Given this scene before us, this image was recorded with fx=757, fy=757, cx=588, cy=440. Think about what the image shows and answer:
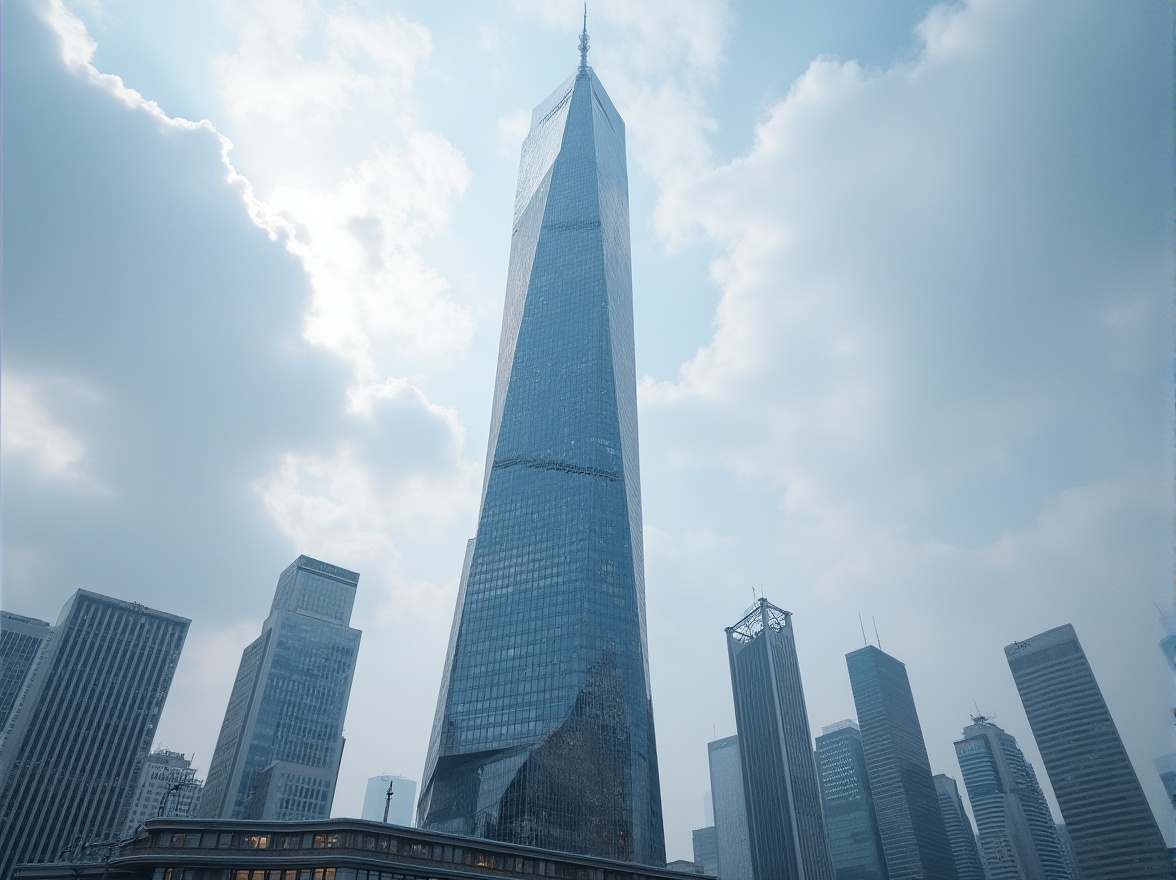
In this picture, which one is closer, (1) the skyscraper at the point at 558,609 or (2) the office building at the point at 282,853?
(2) the office building at the point at 282,853

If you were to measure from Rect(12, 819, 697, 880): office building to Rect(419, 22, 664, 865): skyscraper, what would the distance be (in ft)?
177

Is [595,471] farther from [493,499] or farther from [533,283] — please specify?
[533,283]

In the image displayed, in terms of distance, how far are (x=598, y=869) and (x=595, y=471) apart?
85.2 metres

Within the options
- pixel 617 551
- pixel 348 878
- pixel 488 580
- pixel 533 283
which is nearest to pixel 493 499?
pixel 488 580

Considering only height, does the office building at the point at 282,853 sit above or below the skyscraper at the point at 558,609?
below

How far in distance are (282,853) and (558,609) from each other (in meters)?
79.3

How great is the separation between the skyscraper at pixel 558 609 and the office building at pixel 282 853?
177ft

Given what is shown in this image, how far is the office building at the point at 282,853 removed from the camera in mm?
69125

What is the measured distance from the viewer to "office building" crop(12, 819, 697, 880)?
69125mm

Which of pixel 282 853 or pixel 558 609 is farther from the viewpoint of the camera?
pixel 558 609

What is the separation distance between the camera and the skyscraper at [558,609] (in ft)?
428

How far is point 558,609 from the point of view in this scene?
146625 millimetres

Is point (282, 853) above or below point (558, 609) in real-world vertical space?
below

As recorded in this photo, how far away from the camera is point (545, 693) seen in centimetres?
13788
